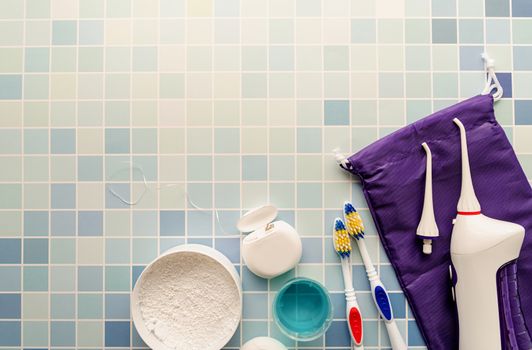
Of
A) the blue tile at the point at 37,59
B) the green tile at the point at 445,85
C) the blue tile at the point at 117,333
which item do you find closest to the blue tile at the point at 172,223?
the blue tile at the point at 117,333

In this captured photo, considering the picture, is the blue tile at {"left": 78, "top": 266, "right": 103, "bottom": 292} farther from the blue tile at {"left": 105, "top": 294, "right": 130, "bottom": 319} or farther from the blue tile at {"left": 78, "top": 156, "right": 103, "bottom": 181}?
the blue tile at {"left": 78, "top": 156, "right": 103, "bottom": 181}

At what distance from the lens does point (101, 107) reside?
100 centimetres

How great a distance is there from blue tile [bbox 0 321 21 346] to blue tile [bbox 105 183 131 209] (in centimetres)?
37

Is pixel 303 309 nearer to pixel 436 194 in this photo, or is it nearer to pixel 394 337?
pixel 394 337

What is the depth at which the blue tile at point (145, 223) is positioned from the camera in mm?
993

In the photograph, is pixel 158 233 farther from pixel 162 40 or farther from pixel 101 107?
pixel 162 40

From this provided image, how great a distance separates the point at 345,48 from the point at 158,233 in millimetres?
641

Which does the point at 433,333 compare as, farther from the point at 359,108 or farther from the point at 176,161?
the point at 176,161

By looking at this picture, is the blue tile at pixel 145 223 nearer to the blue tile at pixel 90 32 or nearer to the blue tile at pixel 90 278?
the blue tile at pixel 90 278

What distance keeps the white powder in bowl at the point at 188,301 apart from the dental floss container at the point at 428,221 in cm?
45

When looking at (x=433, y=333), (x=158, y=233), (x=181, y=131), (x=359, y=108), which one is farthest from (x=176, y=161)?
(x=433, y=333)

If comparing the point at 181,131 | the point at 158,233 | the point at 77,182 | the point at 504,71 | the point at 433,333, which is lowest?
the point at 433,333

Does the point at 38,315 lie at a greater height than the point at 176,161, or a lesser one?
lesser

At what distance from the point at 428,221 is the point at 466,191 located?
109 mm
